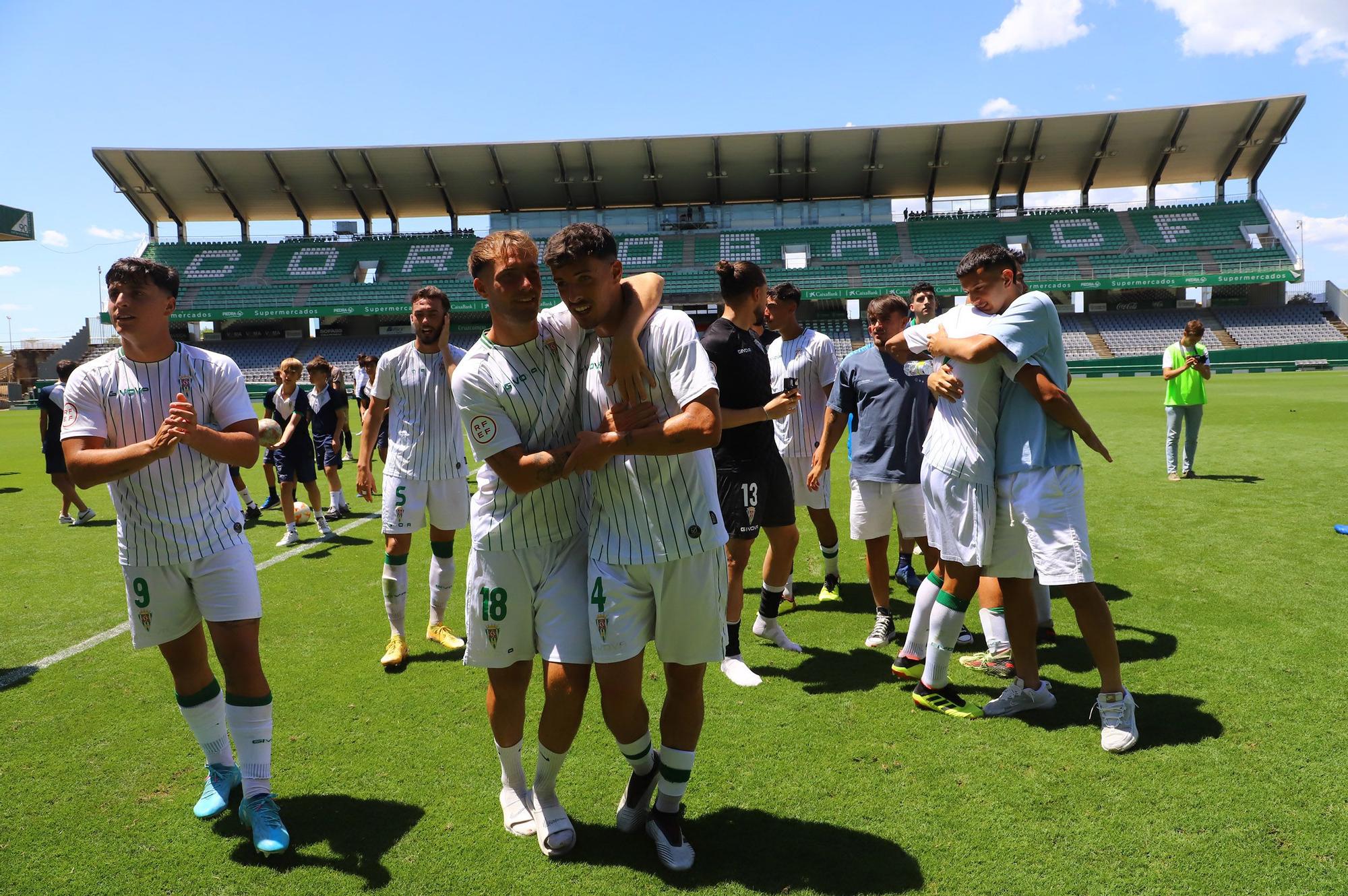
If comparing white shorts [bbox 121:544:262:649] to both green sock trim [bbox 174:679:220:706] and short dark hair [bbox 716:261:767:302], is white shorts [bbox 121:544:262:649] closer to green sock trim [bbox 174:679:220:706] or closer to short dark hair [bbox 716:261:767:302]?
green sock trim [bbox 174:679:220:706]

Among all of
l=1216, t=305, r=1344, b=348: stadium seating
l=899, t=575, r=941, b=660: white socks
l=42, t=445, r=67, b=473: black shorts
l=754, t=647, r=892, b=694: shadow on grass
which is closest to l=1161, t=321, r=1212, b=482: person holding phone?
l=754, t=647, r=892, b=694: shadow on grass

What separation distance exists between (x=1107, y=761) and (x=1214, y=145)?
49074 millimetres

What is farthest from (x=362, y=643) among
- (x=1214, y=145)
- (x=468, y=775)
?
(x=1214, y=145)

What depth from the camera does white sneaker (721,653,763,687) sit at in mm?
4508

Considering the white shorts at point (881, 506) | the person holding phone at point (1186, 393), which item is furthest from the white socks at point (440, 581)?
the person holding phone at point (1186, 393)

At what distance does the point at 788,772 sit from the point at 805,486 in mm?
2786

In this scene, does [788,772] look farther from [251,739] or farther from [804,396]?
[804,396]

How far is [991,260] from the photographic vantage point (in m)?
3.75

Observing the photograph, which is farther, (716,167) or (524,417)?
(716,167)

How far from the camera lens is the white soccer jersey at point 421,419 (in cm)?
515

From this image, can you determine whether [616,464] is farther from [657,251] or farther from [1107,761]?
[657,251]

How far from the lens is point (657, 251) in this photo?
46.9 meters

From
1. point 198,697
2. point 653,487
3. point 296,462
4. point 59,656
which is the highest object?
point 653,487

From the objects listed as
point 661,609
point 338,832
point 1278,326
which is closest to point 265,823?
point 338,832
